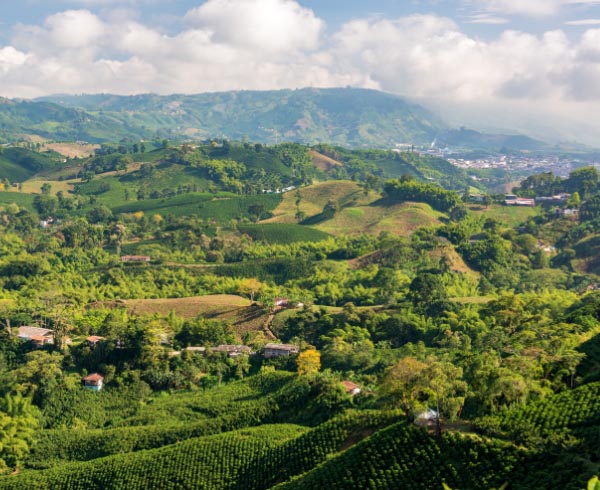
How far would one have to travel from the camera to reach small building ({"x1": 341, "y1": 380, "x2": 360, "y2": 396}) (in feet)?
125

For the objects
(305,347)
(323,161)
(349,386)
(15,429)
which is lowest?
(15,429)

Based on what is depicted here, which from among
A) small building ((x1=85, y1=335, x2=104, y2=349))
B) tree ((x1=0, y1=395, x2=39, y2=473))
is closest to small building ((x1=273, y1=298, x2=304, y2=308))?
small building ((x1=85, y1=335, x2=104, y2=349))

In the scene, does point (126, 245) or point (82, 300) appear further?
point (126, 245)

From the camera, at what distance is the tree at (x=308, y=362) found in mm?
43000

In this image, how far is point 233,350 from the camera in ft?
159

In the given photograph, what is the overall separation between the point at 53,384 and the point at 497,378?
32.7m

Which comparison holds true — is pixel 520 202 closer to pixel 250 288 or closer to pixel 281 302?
pixel 250 288

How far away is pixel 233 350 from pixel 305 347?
6.30 metres

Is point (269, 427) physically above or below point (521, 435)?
below

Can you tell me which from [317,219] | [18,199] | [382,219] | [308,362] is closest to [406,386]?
[308,362]

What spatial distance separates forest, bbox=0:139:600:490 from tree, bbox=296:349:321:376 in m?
0.20

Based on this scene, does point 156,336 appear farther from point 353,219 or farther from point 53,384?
point 353,219

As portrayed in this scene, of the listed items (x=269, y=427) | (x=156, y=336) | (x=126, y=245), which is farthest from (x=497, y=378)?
(x=126, y=245)

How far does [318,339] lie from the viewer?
5181 cm
